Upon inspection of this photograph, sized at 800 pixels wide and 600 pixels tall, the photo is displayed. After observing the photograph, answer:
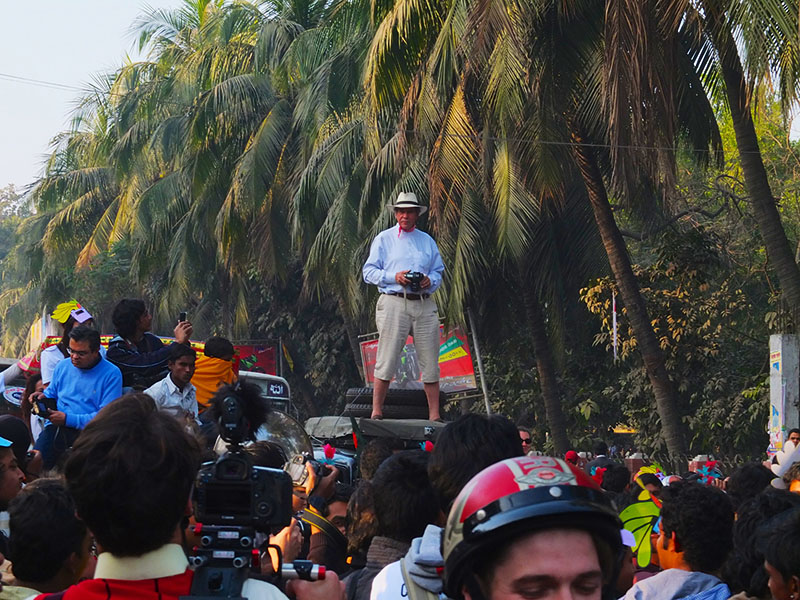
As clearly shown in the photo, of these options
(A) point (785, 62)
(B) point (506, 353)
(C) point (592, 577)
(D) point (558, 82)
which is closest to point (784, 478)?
(C) point (592, 577)

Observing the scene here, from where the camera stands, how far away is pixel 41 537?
417 cm

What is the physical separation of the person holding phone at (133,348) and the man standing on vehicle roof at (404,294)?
314 cm

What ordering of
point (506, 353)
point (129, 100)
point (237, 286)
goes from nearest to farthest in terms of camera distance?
A: point (506, 353), point (237, 286), point (129, 100)

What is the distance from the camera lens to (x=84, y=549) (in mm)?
4242

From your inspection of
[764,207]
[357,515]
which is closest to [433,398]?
[764,207]

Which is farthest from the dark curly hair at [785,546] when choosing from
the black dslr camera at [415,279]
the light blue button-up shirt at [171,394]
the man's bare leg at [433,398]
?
the man's bare leg at [433,398]

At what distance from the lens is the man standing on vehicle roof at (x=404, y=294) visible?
1083 cm

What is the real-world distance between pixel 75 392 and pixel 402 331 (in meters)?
4.32

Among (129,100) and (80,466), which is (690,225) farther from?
(80,466)

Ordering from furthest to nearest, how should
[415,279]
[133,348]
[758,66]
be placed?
1. [758,66]
2. [415,279]
3. [133,348]

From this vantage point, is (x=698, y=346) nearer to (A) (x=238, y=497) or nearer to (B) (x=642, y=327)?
(B) (x=642, y=327)

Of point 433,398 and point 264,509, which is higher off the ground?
point 433,398

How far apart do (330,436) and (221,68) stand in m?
20.1

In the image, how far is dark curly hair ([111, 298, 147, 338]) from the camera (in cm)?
785
